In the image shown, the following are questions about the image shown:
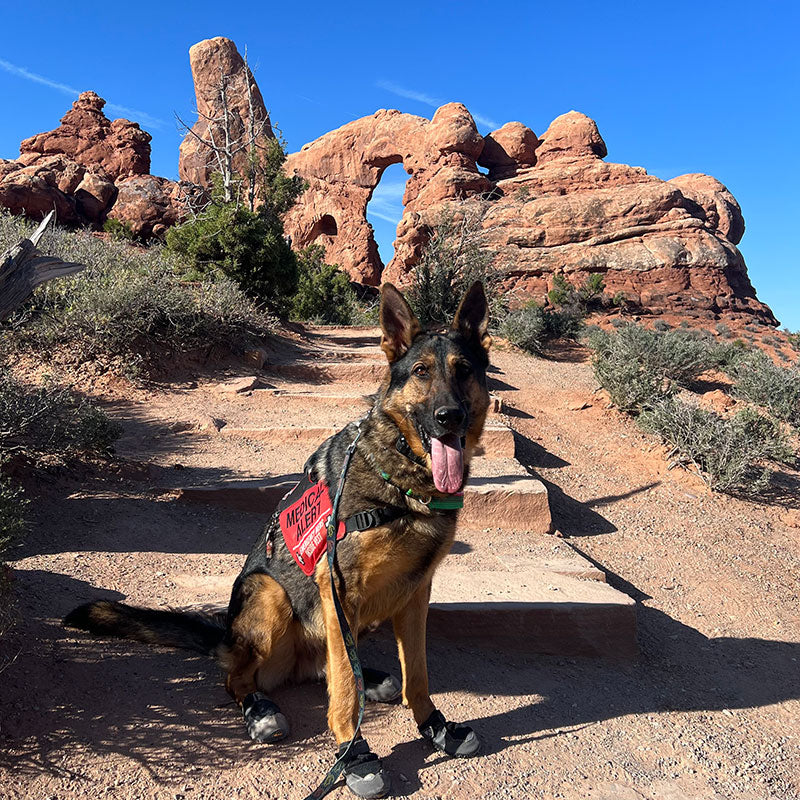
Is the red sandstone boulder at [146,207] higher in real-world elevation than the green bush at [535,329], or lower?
higher

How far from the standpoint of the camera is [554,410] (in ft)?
33.3

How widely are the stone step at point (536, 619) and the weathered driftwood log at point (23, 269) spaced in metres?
3.30

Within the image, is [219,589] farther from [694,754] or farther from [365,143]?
[365,143]

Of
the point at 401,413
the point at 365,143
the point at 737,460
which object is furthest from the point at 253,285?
the point at 365,143

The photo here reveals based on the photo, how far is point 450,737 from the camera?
2656 mm

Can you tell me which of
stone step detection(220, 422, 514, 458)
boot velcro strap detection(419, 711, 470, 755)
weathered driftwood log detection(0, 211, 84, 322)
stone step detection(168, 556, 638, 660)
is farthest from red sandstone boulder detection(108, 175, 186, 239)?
boot velcro strap detection(419, 711, 470, 755)

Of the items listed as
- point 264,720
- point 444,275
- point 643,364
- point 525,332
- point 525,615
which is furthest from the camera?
point 444,275

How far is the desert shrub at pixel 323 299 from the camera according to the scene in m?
20.4


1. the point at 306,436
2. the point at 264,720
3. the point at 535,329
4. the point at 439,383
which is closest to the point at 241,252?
the point at 535,329

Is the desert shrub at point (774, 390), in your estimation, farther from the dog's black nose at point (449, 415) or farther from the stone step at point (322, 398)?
the dog's black nose at point (449, 415)

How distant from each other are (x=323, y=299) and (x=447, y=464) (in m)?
20.2

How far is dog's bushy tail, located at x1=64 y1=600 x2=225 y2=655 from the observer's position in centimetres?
289

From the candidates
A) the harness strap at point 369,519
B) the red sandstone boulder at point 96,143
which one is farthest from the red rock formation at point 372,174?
the harness strap at point 369,519

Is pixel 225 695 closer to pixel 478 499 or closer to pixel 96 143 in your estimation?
pixel 478 499
